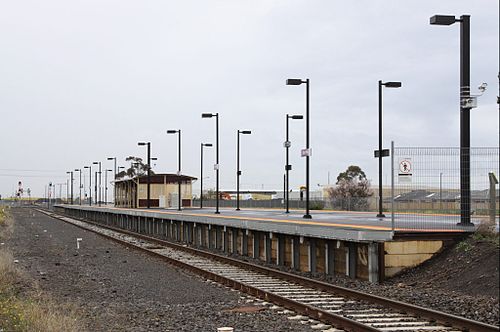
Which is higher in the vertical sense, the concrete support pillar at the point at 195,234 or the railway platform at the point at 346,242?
the railway platform at the point at 346,242

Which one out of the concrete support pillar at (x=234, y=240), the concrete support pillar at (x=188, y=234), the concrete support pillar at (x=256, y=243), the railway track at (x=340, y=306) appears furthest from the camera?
the concrete support pillar at (x=188, y=234)

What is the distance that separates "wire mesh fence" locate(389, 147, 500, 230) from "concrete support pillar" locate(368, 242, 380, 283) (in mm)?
862

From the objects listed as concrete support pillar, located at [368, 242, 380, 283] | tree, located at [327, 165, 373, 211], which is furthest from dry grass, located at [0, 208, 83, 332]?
tree, located at [327, 165, 373, 211]

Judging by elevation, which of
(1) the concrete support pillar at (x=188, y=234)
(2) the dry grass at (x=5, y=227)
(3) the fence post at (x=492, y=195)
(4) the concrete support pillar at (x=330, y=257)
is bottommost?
(2) the dry grass at (x=5, y=227)

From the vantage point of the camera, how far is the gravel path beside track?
11.0m

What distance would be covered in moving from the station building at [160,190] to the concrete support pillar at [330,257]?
43.2 metres

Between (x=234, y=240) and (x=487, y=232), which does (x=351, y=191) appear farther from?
(x=487, y=232)

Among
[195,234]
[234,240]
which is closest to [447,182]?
[234,240]

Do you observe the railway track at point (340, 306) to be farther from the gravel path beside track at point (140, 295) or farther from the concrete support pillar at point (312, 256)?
the concrete support pillar at point (312, 256)

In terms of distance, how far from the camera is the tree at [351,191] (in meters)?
50.0

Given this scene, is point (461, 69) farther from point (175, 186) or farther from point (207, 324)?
point (175, 186)

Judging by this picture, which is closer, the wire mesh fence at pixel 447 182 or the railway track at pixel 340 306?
the railway track at pixel 340 306

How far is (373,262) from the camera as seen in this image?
1530 cm

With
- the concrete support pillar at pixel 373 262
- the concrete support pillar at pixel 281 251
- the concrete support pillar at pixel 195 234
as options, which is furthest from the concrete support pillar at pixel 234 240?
the concrete support pillar at pixel 373 262
